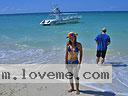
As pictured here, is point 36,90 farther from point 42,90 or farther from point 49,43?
point 49,43

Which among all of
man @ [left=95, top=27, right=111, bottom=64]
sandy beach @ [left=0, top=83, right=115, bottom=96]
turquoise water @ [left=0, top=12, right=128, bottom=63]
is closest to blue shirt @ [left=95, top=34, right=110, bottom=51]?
man @ [left=95, top=27, right=111, bottom=64]

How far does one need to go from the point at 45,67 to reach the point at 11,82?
103 inches

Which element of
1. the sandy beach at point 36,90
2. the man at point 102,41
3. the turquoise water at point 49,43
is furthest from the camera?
the turquoise water at point 49,43

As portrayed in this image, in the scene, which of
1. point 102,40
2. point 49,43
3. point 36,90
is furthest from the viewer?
point 49,43

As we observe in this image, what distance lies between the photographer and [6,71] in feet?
32.2

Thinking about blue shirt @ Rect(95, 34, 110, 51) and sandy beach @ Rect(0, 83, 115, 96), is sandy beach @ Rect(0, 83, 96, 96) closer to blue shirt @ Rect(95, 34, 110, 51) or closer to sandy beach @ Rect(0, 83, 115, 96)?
sandy beach @ Rect(0, 83, 115, 96)

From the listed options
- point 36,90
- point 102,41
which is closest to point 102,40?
point 102,41

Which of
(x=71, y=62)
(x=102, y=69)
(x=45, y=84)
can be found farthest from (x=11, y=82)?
(x=102, y=69)

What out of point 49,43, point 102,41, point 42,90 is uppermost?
point 49,43

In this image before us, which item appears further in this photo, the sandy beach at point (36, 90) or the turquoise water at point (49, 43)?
the turquoise water at point (49, 43)

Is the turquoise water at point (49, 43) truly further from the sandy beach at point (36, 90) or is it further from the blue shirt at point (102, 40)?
the sandy beach at point (36, 90)

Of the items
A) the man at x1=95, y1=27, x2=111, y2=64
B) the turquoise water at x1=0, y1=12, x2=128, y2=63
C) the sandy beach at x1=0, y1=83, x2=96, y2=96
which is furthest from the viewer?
the turquoise water at x1=0, y1=12, x2=128, y2=63

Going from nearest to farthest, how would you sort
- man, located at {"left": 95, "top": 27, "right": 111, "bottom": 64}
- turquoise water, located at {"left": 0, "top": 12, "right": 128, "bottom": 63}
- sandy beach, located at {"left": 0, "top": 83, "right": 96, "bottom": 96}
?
sandy beach, located at {"left": 0, "top": 83, "right": 96, "bottom": 96} → man, located at {"left": 95, "top": 27, "right": 111, "bottom": 64} → turquoise water, located at {"left": 0, "top": 12, "right": 128, "bottom": 63}

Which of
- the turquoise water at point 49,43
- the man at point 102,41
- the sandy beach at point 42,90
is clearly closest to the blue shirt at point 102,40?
the man at point 102,41
